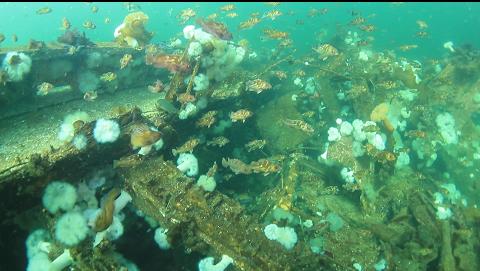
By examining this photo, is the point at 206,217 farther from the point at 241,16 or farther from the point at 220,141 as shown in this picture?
the point at 241,16

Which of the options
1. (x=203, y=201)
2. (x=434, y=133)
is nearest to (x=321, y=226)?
(x=203, y=201)

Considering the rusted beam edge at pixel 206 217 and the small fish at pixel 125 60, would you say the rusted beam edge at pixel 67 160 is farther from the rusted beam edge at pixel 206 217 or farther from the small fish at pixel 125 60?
the small fish at pixel 125 60

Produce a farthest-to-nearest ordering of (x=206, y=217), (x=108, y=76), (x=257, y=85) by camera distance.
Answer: (x=257, y=85), (x=108, y=76), (x=206, y=217)

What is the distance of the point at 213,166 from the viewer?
6594mm

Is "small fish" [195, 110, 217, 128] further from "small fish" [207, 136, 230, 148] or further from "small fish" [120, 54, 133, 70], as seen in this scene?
"small fish" [120, 54, 133, 70]

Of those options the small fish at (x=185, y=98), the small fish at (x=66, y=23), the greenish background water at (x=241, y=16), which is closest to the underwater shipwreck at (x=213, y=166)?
the small fish at (x=185, y=98)

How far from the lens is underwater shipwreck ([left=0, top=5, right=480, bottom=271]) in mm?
4895

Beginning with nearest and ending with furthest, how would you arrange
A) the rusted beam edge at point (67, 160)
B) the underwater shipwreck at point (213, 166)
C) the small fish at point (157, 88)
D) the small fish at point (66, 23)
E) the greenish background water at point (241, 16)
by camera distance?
the rusted beam edge at point (67, 160) → the underwater shipwreck at point (213, 166) → the small fish at point (157, 88) → the small fish at point (66, 23) → the greenish background water at point (241, 16)

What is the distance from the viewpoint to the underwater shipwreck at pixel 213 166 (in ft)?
16.1

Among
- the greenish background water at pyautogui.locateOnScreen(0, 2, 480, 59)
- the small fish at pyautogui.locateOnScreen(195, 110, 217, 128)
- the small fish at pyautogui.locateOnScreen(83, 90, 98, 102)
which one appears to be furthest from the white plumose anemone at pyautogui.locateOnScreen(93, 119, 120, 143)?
the greenish background water at pyautogui.locateOnScreen(0, 2, 480, 59)

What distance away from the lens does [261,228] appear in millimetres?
4789

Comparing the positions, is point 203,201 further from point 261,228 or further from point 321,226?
point 321,226

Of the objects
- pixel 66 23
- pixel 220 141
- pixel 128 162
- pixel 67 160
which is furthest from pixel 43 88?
pixel 220 141

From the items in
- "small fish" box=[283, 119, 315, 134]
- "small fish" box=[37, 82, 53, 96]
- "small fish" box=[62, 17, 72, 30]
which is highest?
"small fish" box=[62, 17, 72, 30]
